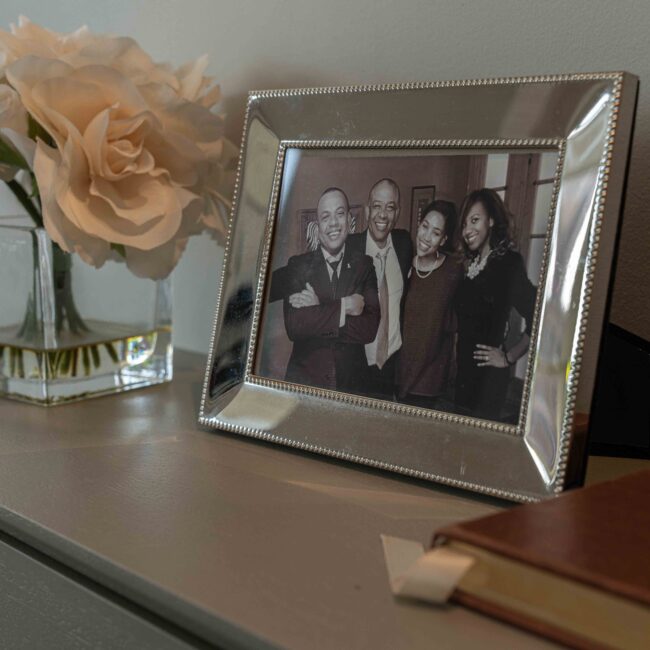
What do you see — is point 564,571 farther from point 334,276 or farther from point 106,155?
point 106,155

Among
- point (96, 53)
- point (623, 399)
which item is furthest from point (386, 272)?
point (96, 53)

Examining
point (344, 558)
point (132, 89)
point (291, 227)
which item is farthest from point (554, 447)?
point (132, 89)

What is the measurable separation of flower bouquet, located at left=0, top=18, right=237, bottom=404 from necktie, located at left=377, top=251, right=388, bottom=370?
199mm

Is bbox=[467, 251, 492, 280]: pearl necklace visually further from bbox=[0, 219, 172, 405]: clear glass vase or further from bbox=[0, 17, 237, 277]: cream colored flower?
bbox=[0, 219, 172, 405]: clear glass vase

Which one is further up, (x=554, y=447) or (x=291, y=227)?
(x=291, y=227)

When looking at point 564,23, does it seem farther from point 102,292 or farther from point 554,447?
point 102,292

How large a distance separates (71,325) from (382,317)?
35 centimetres

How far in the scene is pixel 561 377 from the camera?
20.6 inches

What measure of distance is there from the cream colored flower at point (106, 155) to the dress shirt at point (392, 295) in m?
0.20

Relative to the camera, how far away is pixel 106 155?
70cm

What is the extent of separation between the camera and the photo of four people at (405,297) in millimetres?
559

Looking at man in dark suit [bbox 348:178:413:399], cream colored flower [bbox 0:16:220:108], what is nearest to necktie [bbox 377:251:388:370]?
man in dark suit [bbox 348:178:413:399]

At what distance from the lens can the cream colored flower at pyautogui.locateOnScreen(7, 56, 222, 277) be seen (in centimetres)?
69

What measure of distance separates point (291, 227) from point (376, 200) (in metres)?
0.08
